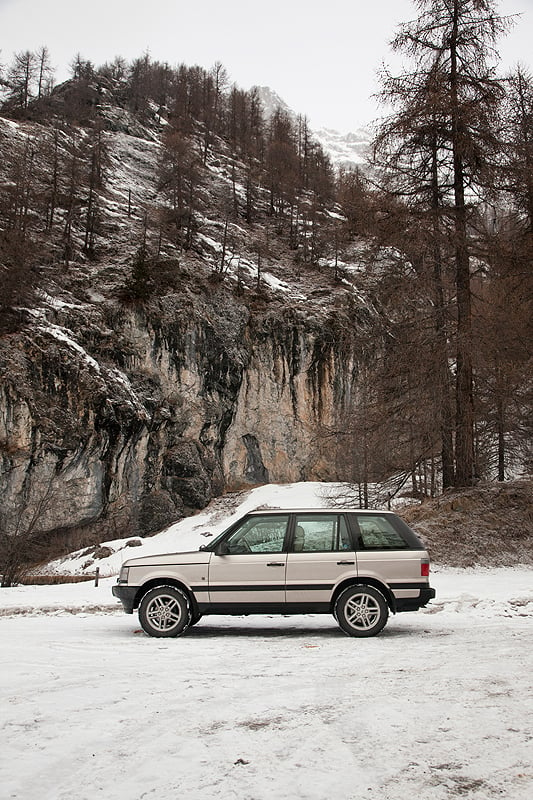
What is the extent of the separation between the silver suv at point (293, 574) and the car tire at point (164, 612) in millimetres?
12

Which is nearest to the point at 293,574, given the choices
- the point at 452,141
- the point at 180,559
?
the point at 180,559

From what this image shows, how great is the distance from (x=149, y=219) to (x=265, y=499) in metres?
24.7

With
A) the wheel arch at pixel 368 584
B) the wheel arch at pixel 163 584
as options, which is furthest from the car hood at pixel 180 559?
the wheel arch at pixel 368 584

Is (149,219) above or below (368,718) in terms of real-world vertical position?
above

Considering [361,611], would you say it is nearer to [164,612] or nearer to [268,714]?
[164,612]

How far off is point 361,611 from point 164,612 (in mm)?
2429

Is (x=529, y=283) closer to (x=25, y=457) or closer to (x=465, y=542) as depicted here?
(x=465, y=542)

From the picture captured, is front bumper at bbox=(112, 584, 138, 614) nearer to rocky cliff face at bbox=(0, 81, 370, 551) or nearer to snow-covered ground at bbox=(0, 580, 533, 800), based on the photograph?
snow-covered ground at bbox=(0, 580, 533, 800)

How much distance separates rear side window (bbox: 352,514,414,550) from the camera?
768 cm

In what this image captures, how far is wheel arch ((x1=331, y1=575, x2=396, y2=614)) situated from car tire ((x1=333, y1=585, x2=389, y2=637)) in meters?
0.06

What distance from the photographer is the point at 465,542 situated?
14.3 m

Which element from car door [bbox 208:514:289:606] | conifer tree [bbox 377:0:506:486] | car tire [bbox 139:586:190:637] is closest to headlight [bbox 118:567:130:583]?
car tire [bbox 139:586:190:637]

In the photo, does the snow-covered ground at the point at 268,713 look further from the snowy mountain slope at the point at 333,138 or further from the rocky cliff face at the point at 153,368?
the snowy mountain slope at the point at 333,138

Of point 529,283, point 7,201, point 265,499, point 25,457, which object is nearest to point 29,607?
point 529,283
